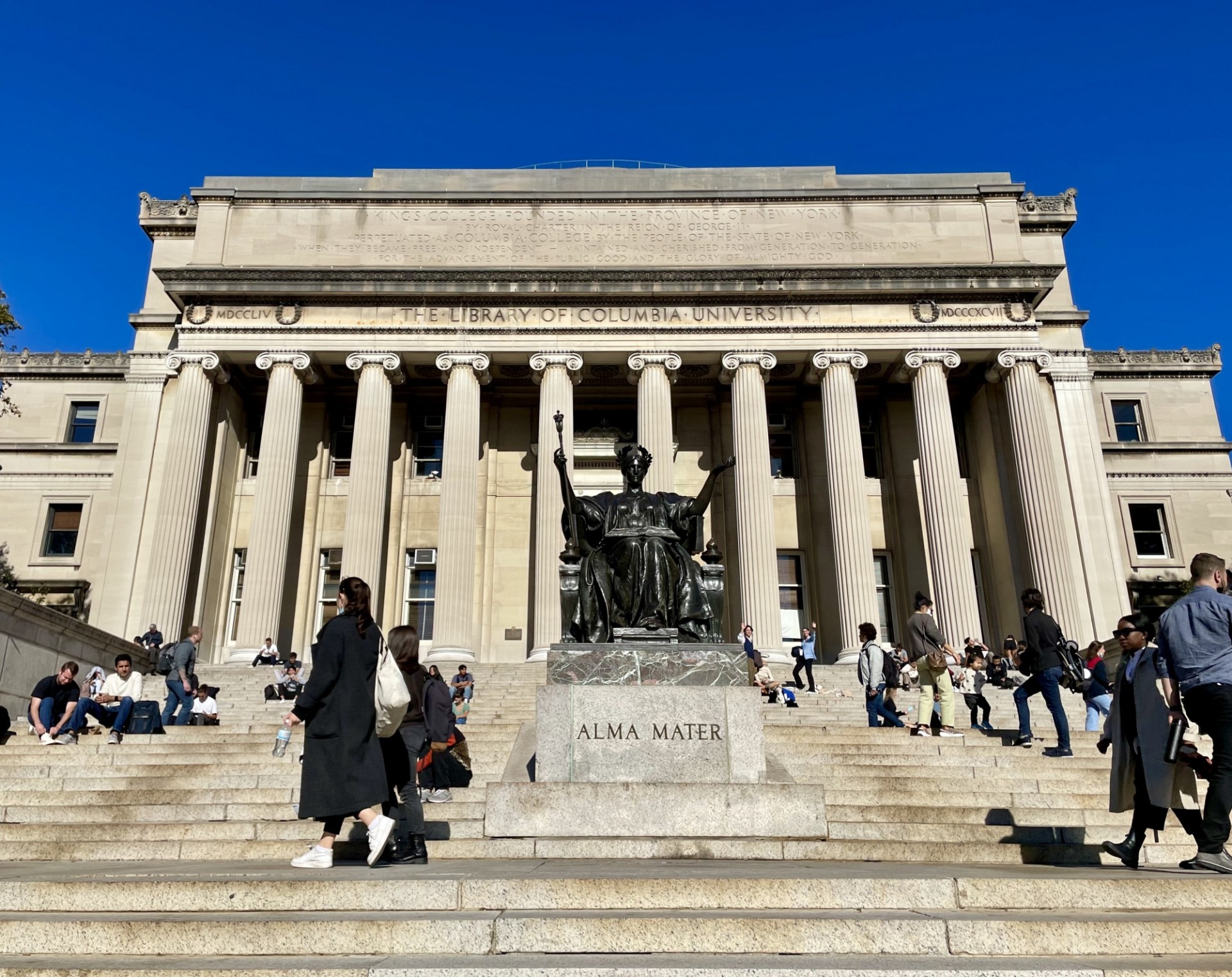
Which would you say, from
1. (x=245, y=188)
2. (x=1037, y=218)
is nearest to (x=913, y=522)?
(x=1037, y=218)

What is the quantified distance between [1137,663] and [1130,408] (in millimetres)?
34760

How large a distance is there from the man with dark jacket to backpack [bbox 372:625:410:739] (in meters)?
8.55

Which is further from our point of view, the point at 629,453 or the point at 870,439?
the point at 870,439

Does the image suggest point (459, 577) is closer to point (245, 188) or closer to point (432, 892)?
point (245, 188)

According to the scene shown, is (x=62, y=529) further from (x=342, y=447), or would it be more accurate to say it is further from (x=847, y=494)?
(x=847, y=494)

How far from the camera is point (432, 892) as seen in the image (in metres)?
5.25

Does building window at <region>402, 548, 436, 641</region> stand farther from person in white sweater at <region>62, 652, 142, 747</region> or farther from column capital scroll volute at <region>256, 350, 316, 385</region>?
person in white sweater at <region>62, 652, 142, 747</region>

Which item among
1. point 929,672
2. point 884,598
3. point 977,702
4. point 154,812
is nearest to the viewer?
point 154,812

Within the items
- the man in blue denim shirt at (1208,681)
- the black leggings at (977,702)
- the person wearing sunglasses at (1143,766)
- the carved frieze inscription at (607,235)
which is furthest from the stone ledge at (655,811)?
the carved frieze inscription at (607,235)

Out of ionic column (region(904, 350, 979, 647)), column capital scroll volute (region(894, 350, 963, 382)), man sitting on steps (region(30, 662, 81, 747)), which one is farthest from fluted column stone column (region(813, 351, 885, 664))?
man sitting on steps (region(30, 662, 81, 747))

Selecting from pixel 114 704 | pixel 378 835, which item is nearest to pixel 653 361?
pixel 114 704

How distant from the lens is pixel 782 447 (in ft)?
105

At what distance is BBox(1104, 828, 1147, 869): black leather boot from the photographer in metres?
6.49

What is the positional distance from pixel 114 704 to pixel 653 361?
1800cm
